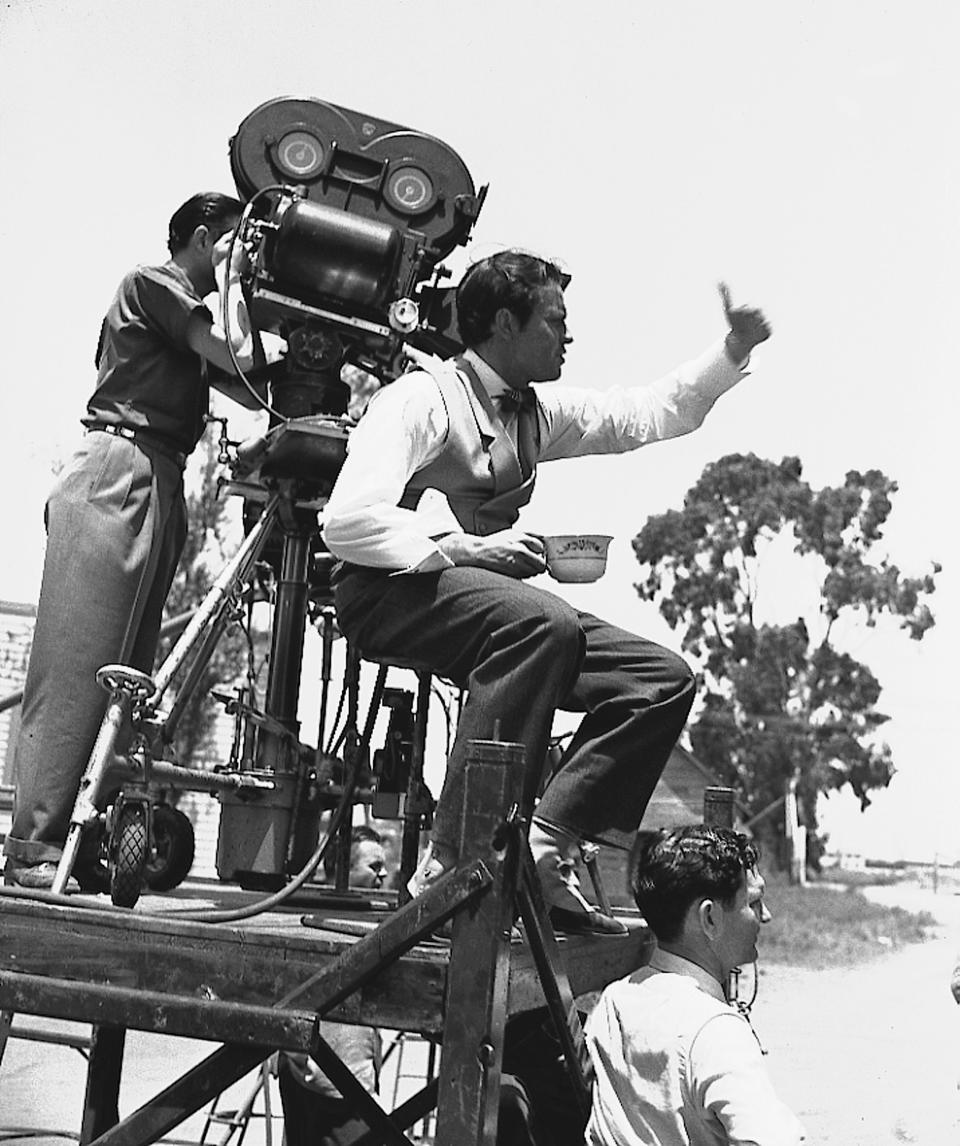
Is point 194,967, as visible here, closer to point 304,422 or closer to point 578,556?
point 578,556

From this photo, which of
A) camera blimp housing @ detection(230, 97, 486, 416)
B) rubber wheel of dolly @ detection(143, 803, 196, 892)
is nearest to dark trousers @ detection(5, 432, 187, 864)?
rubber wheel of dolly @ detection(143, 803, 196, 892)

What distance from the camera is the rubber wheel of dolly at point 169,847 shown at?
385cm

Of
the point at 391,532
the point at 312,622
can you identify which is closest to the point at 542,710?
the point at 391,532

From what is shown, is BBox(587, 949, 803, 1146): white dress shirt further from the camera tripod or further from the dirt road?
the dirt road

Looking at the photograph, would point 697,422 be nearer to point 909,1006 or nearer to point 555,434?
point 555,434

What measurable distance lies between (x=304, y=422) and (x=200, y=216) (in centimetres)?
73

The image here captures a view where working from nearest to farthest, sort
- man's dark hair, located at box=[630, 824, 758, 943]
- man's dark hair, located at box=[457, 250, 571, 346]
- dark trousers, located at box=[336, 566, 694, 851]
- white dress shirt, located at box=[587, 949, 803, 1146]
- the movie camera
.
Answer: white dress shirt, located at box=[587, 949, 803, 1146] → man's dark hair, located at box=[630, 824, 758, 943] → dark trousers, located at box=[336, 566, 694, 851] → man's dark hair, located at box=[457, 250, 571, 346] → the movie camera

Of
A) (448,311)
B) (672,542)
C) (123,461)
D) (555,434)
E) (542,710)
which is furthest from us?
(672,542)

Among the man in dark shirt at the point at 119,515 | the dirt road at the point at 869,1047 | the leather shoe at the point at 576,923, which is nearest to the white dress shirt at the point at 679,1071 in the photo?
the leather shoe at the point at 576,923

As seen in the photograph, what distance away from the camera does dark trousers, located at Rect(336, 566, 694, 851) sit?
2.82 meters

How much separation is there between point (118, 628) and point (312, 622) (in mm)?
1307

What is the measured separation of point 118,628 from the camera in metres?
3.81

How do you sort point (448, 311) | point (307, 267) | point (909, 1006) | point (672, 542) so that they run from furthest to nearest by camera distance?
point (672, 542) → point (909, 1006) → point (448, 311) → point (307, 267)

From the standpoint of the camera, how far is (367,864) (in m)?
7.20
